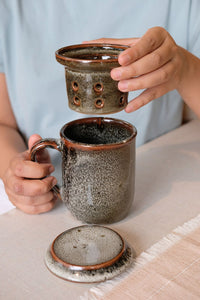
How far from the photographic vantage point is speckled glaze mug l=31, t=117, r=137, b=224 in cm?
60

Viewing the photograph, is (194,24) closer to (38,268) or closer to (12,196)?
(12,196)

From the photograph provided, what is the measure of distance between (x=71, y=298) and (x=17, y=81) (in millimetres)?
703

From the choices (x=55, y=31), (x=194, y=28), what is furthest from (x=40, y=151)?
(x=194, y=28)

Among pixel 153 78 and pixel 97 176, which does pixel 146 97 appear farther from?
pixel 97 176

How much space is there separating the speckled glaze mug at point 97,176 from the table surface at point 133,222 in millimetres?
40

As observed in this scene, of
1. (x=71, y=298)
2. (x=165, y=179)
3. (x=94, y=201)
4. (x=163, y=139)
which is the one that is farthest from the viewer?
(x=163, y=139)

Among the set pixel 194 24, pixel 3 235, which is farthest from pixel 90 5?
pixel 3 235

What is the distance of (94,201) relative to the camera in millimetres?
624

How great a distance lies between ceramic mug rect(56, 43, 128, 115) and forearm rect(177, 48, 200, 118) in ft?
0.81

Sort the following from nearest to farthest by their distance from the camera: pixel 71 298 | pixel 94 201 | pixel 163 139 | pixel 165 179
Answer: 1. pixel 71 298
2. pixel 94 201
3. pixel 165 179
4. pixel 163 139

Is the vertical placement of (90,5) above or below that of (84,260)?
above

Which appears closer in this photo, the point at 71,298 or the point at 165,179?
the point at 71,298

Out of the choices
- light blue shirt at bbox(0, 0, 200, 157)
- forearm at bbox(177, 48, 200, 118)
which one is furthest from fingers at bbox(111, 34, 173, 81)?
light blue shirt at bbox(0, 0, 200, 157)

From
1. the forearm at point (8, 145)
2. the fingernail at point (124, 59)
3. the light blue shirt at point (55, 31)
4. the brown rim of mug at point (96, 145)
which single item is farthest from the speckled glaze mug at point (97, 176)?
A: the light blue shirt at point (55, 31)
